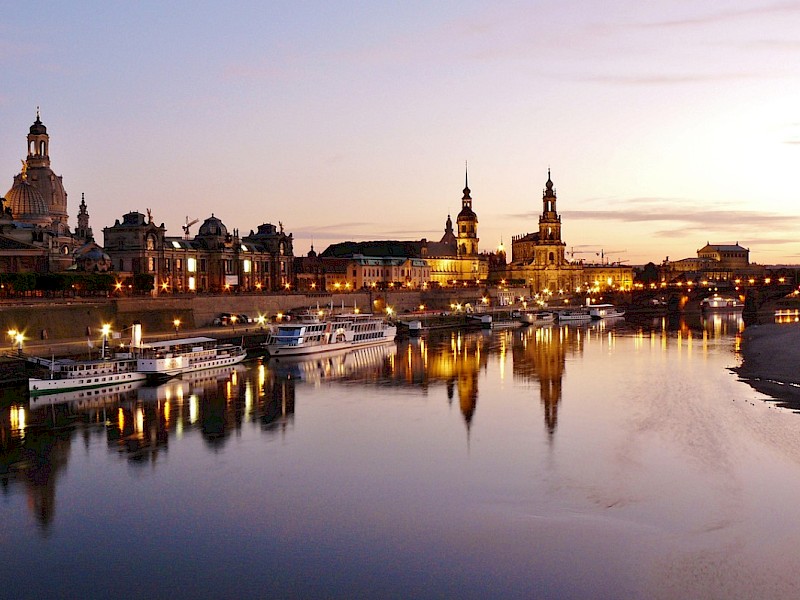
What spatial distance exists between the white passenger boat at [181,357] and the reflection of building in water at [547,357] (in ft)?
75.2

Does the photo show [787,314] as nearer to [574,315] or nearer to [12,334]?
[574,315]

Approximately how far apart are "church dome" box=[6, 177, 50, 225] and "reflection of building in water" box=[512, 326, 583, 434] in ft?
214

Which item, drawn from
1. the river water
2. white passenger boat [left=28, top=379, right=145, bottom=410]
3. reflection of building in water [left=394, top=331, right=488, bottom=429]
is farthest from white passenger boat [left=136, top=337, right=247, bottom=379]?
reflection of building in water [left=394, top=331, right=488, bottom=429]

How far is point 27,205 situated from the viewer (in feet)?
357

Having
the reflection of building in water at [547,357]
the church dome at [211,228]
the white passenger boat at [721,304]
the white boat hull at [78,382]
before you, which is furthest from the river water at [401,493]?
the white passenger boat at [721,304]

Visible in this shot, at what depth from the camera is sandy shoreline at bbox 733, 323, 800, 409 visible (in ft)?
164

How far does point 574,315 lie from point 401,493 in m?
110

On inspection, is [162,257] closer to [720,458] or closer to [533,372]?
[533,372]

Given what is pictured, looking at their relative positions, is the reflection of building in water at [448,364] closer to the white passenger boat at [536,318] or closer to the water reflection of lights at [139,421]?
the water reflection of lights at [139,421]

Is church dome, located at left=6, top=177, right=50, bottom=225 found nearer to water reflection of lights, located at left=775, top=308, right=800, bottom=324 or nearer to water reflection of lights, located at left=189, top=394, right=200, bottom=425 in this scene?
water reflection of lights, located at left=189, top=394, right=200, bottom=425

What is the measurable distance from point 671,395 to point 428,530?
30.1m

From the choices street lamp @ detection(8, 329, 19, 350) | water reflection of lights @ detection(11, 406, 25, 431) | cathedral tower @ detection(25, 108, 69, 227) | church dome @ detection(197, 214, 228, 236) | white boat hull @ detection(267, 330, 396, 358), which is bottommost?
water reflection of lights @ detection(11, 406, 25, 431)

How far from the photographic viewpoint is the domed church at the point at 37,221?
274 ft

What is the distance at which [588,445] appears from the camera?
36812mm
